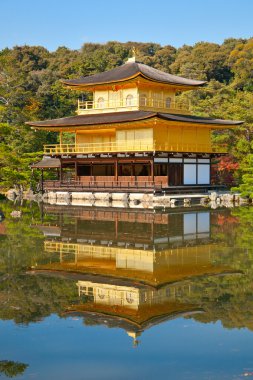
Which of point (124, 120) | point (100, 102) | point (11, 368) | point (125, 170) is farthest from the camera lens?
point (100, 102)

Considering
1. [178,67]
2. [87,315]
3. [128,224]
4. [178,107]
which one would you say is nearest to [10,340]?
[87,315]

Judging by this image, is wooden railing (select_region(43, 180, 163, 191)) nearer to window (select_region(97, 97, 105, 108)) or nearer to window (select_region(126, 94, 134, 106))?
window (select_region(126, 94, 134, 106))

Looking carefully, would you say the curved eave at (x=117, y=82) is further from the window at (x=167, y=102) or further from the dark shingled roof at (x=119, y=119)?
the dark shingled roof at (x=119, y=119)

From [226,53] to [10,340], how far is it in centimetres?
9651

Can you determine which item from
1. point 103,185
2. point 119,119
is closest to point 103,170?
point 103,185

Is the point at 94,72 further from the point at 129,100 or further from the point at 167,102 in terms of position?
the point at 129,100

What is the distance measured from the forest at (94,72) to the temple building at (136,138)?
254 centimetres

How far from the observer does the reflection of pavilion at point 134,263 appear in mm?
10570

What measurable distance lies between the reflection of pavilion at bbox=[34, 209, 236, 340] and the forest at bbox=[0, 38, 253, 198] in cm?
1551

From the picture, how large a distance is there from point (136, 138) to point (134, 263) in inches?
1094

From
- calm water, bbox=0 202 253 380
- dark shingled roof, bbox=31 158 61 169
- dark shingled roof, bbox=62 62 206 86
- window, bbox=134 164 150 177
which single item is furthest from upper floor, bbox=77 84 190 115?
calm water, bbox=0 202 253 380

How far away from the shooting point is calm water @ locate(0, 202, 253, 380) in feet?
26.6

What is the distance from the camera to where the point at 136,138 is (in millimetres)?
42688

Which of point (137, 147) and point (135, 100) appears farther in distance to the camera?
point (135, 100)
